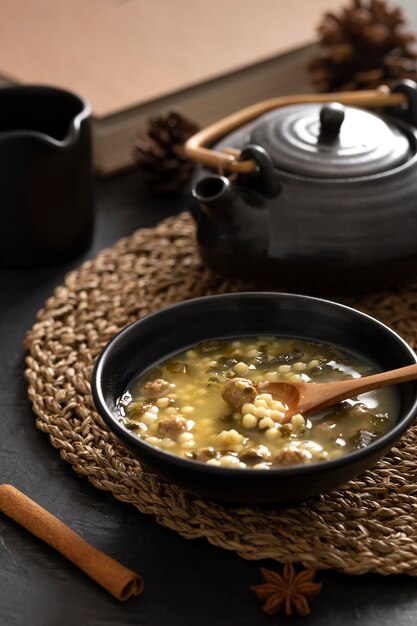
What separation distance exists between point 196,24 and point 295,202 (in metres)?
1.05

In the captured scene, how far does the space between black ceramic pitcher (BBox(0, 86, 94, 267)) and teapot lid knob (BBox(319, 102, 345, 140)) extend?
16.9 inches

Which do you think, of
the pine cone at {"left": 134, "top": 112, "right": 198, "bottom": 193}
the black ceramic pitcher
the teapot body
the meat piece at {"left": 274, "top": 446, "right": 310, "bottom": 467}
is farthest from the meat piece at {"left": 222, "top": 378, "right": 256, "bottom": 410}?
the pine cone at {"left": 134, "top": 112, "right": 198, "bottom": 193}

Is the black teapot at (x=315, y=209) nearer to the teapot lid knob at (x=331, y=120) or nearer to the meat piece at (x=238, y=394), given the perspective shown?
the teapot lid knob at (x=331, y=120)

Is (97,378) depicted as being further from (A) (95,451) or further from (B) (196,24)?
(B) (196,24)

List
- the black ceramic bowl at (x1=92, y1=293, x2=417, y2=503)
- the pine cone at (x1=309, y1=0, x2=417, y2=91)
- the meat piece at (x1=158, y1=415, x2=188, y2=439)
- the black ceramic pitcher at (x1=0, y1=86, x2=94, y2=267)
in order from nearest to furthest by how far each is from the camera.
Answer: the black ceramic bowl at (x1=92, y1=293, x2=417, y2=503), the meat piece at (x1=158, y1=415, x2=188, y2=439), the black ceramic pitcher at (x1=0, y1=86, x2=94, y2=267), the pine cone at (x1=309, y1=0, x2=417, y2=91)

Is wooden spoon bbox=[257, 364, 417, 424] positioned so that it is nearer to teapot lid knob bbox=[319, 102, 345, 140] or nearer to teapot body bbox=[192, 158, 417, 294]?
teapot body bbox=[192, 158, 417, 294]

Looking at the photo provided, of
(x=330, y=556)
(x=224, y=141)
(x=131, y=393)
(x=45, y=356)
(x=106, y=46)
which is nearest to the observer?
(x=330, y=556)

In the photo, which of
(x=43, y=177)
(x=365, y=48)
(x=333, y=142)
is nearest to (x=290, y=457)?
(x=333, y=142)

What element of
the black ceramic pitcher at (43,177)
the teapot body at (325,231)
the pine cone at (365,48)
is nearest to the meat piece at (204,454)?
the teapot body at (325,231)

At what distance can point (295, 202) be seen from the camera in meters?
1.57

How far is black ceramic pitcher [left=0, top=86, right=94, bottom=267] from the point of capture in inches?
67.3

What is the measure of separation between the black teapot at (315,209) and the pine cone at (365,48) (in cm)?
61

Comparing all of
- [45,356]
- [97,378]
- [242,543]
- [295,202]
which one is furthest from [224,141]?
[242,543]

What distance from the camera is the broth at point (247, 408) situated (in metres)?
1.20
